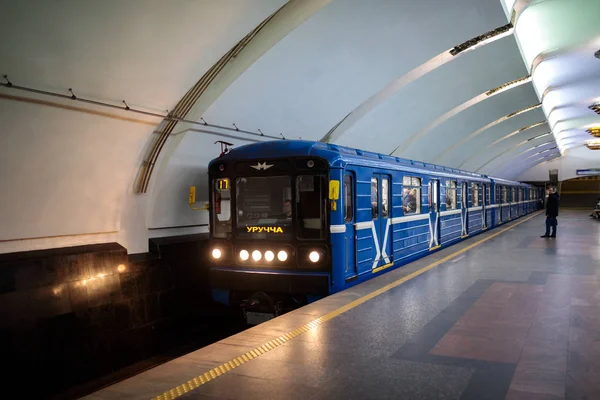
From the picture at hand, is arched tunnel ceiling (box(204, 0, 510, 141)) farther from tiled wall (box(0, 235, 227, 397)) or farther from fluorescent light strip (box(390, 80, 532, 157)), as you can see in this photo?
fluorescent light strip (box(390, 80, 532, 157))

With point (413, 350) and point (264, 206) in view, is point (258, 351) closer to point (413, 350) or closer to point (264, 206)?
point (413, 350)

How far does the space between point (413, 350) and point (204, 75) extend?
250 inches

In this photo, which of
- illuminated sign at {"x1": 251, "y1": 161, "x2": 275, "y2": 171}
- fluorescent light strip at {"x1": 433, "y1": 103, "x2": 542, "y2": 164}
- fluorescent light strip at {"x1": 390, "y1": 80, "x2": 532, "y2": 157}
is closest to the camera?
illuminated sign at {"x1": 251, "y1": 161, "x2": 275, "y2": 171}

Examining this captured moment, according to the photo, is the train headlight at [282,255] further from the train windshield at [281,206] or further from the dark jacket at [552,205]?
the dark jacket at [552,205]

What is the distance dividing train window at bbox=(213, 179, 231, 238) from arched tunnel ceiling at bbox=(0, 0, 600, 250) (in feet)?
7.15

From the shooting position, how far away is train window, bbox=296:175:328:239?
21.5ft

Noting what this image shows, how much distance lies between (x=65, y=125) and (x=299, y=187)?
11.8 feet

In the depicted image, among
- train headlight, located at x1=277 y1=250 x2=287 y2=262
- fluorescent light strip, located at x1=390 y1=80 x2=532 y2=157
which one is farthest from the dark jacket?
train headlight, located at x1=277 y1=250 x2=287 y2=262

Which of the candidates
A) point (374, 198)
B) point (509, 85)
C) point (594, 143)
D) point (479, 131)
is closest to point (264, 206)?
point (374, 198)

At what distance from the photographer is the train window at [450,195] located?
12581mm

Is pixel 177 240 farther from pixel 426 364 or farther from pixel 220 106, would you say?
pixel 426 364

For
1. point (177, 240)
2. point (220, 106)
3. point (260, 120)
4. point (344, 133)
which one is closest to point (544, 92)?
point (344, 133)

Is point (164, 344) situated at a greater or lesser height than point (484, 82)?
lesser

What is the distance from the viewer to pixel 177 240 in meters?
9.58
